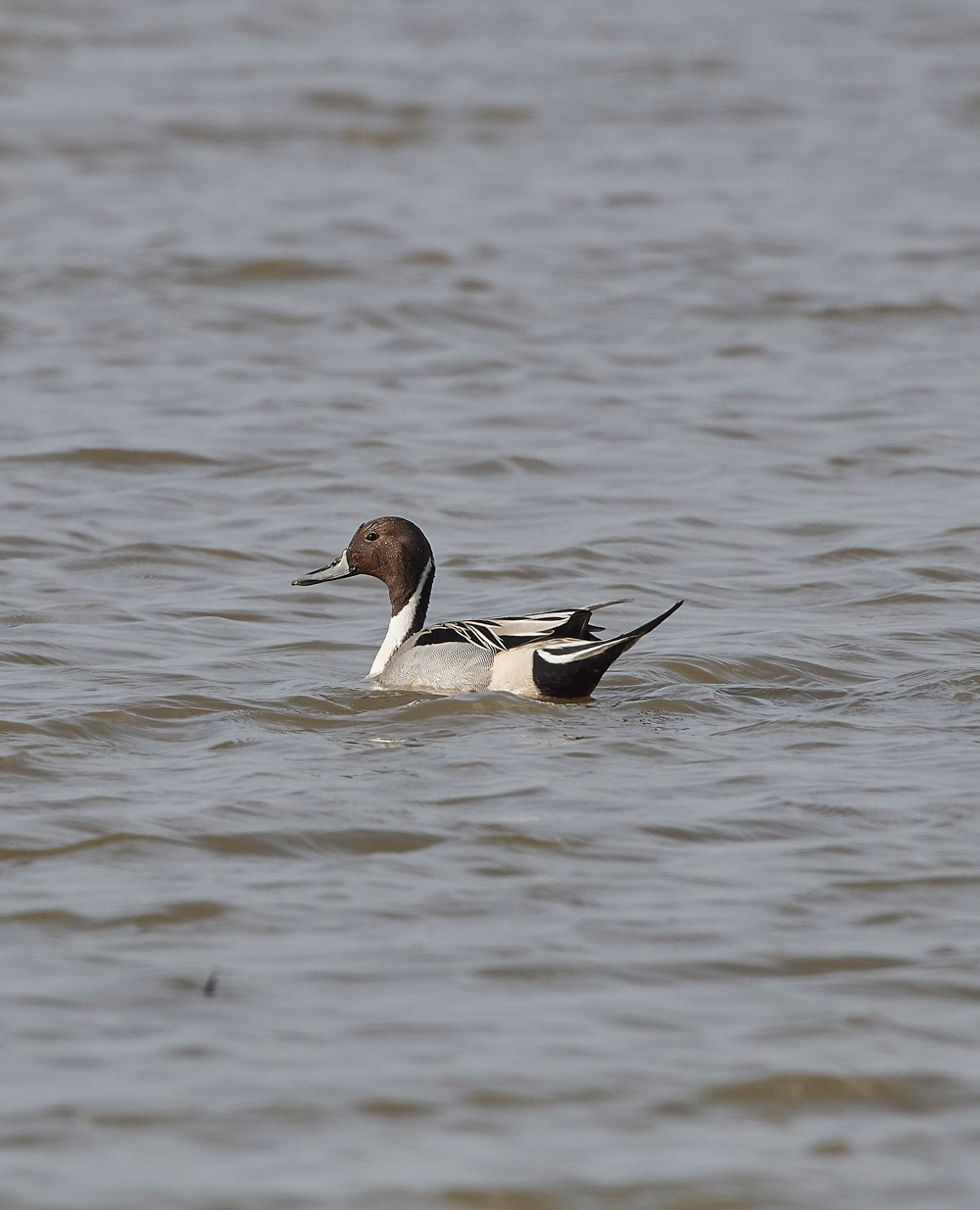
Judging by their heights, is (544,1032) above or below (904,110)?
below

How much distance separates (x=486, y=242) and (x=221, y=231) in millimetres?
2428

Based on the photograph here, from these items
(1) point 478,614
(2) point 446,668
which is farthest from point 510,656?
(1) point 478,614

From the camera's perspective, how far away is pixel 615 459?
39.1 ft

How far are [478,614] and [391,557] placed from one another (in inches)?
34.8

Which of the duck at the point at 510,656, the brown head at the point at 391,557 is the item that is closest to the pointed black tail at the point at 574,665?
the duck at the point at 510,656

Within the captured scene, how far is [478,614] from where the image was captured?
923 cm

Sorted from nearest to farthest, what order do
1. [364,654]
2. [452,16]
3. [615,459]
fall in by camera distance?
[364,654] < [615,459] < [452,16]

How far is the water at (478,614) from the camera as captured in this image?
421 cm

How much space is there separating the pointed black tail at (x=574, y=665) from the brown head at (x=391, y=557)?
1117 mm

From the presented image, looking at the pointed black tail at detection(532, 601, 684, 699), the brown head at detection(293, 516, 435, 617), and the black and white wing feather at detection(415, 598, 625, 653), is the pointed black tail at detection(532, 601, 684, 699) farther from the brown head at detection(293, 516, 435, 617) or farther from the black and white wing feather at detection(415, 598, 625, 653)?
the brown head at detection(293, 516, 435, 617)

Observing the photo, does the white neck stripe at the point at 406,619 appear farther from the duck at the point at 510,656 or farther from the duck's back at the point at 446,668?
the duck's back at the point at 446,668

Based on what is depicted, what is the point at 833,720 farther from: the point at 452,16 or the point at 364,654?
the point at 452,16

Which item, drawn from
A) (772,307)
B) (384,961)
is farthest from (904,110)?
(384,961)

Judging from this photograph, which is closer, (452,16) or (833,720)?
(833,720)
